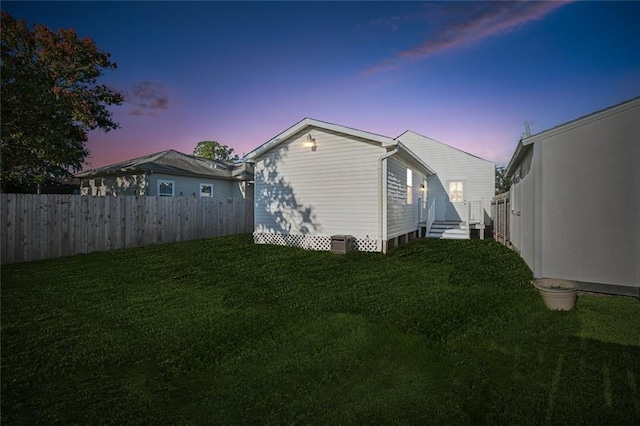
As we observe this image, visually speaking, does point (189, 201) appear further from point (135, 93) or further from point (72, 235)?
point (135, 93)

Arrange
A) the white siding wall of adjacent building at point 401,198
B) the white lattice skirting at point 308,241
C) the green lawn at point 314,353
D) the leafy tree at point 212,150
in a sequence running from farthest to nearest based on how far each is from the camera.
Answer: the leafy tree at point 212,150, the white siding wall of adjacent building at point 401,198, the white lattice skirting at point 308,241, the green lawn at point 314,353

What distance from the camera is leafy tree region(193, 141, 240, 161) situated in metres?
49.4

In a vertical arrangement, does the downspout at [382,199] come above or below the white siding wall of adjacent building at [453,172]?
below

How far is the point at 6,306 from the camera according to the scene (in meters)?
5.16

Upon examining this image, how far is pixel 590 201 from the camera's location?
585cm

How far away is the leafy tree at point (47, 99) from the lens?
10.1 meters

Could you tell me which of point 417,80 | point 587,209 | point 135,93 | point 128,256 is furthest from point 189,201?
point 587,209

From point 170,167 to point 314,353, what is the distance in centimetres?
1667

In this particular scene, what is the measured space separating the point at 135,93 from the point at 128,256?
360 inches

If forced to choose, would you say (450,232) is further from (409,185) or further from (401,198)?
(401,198)

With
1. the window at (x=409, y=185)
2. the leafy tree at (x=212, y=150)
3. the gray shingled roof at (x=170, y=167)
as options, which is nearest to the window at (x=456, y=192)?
the window at (x=409, y=185)

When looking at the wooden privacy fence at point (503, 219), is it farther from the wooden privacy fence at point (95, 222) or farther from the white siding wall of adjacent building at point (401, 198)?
the wooden privacy fence at point (95, 222)

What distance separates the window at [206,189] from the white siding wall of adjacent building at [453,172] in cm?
1290

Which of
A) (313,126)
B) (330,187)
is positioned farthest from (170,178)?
(330,187)
